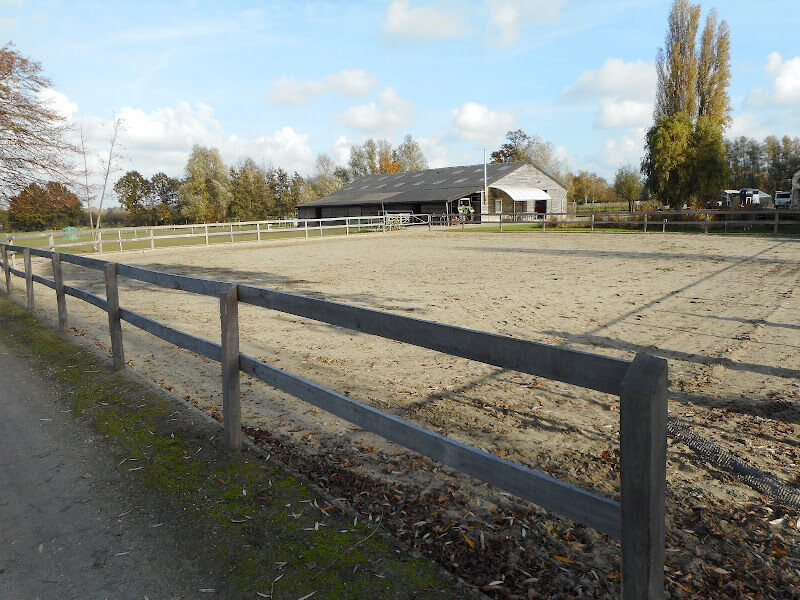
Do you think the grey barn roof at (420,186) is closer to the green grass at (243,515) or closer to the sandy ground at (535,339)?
the sandy ground at (535,339)

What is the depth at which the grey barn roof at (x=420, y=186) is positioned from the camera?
153 ft

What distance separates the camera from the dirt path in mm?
2525

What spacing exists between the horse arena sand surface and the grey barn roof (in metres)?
32.6

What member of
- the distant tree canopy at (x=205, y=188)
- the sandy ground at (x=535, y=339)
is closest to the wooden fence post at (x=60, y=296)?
the sandy ground at (x=535, y=339)

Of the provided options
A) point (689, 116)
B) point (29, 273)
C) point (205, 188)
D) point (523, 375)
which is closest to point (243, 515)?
point (523, 375)

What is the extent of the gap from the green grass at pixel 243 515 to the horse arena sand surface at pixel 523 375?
20.0 inches

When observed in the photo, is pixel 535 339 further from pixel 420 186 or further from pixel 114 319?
pixel 420 186

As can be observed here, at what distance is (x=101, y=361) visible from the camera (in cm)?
621

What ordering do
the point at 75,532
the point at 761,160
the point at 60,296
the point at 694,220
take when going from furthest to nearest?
the point at 761,160 < the point at 694,220 < the point at 60,296 < the point at 75,532

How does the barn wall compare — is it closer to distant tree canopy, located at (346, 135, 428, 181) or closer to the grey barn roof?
the grey barn roof

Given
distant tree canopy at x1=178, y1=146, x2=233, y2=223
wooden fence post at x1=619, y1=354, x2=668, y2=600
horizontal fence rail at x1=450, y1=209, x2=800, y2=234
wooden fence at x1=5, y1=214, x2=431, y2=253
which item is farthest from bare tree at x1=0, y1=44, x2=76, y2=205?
distant tree canopy at x1=178, y1=146, x2=233, y2=223

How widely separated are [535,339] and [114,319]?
4.67 meters

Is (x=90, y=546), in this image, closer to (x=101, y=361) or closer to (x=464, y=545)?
(x=464, y=545)

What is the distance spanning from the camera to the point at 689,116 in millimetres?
36688
